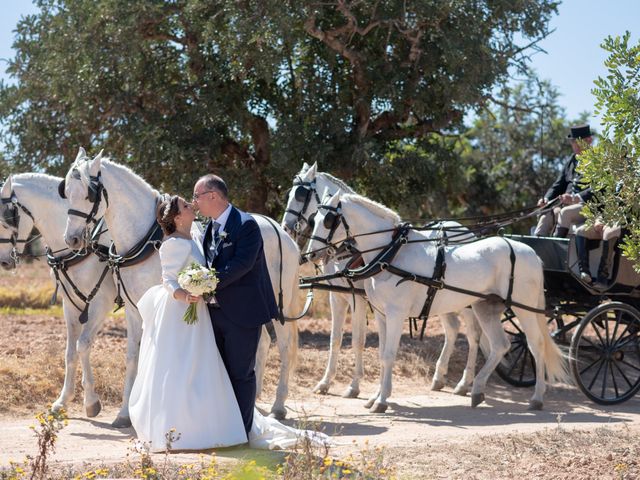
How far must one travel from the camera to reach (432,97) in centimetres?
1429

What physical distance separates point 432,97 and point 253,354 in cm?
828

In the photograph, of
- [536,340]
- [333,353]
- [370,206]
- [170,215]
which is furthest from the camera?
[333,353]

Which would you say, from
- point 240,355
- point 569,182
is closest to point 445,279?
point 569,182

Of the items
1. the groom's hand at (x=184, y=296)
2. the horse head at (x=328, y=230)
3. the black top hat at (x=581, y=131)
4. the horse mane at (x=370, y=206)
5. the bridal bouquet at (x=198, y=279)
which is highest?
the black top hat at (x=581, y=131)

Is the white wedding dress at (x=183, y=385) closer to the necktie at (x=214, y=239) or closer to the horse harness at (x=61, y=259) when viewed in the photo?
the necktie at (x=214, y=239)

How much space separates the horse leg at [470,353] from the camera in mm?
11570

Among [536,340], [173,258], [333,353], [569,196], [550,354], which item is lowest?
[333,353]

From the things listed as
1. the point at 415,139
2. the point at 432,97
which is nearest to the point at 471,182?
the point at 415,139

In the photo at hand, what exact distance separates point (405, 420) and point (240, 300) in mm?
3427

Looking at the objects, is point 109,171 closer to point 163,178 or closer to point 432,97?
point 163,178

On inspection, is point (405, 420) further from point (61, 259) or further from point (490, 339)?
point (61, 259)

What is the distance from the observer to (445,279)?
10219 mm

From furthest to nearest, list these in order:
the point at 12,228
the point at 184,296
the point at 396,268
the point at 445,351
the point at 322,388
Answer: the point at 445,351
the point at 322,388
the point at 396,268
the point at 12,228
the point at 184,296

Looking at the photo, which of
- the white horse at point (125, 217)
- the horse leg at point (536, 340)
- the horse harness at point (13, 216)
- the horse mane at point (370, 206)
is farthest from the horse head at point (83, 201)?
the horse leg at point (536, 340)
